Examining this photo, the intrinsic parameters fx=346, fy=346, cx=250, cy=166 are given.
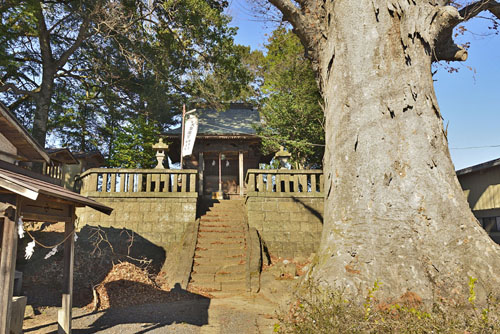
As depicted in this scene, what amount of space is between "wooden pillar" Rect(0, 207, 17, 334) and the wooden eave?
3463mm

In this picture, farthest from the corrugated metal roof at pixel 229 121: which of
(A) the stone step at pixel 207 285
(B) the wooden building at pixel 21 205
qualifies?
(B) the wooden building at pixel 21 205

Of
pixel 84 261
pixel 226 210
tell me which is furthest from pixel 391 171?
pixel 226 210

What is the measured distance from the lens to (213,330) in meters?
6.07

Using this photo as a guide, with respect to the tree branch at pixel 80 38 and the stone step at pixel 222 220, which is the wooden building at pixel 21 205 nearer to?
the stone step at pixel 222 220

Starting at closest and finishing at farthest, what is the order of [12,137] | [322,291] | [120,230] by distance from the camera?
[322,291] → [12,137] → [120,230]

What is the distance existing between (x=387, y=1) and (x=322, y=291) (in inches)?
192

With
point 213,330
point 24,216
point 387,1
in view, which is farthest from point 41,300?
point 387,1

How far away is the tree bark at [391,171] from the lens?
4418 millimetres

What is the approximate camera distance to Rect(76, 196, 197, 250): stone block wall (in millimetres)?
11625

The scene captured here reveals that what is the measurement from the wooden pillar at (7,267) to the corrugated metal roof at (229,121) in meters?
14.9

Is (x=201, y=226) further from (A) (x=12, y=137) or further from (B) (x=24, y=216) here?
(B) (x=24, y=216)

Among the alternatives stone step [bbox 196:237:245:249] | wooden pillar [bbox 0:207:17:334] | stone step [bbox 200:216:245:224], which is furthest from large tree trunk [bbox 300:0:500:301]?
stone step [bbox 200:216:245:224]

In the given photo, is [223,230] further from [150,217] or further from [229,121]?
[229,121]

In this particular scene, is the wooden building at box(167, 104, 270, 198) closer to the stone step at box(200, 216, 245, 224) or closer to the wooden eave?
the stone step at box(200, 216, 245, 224)
